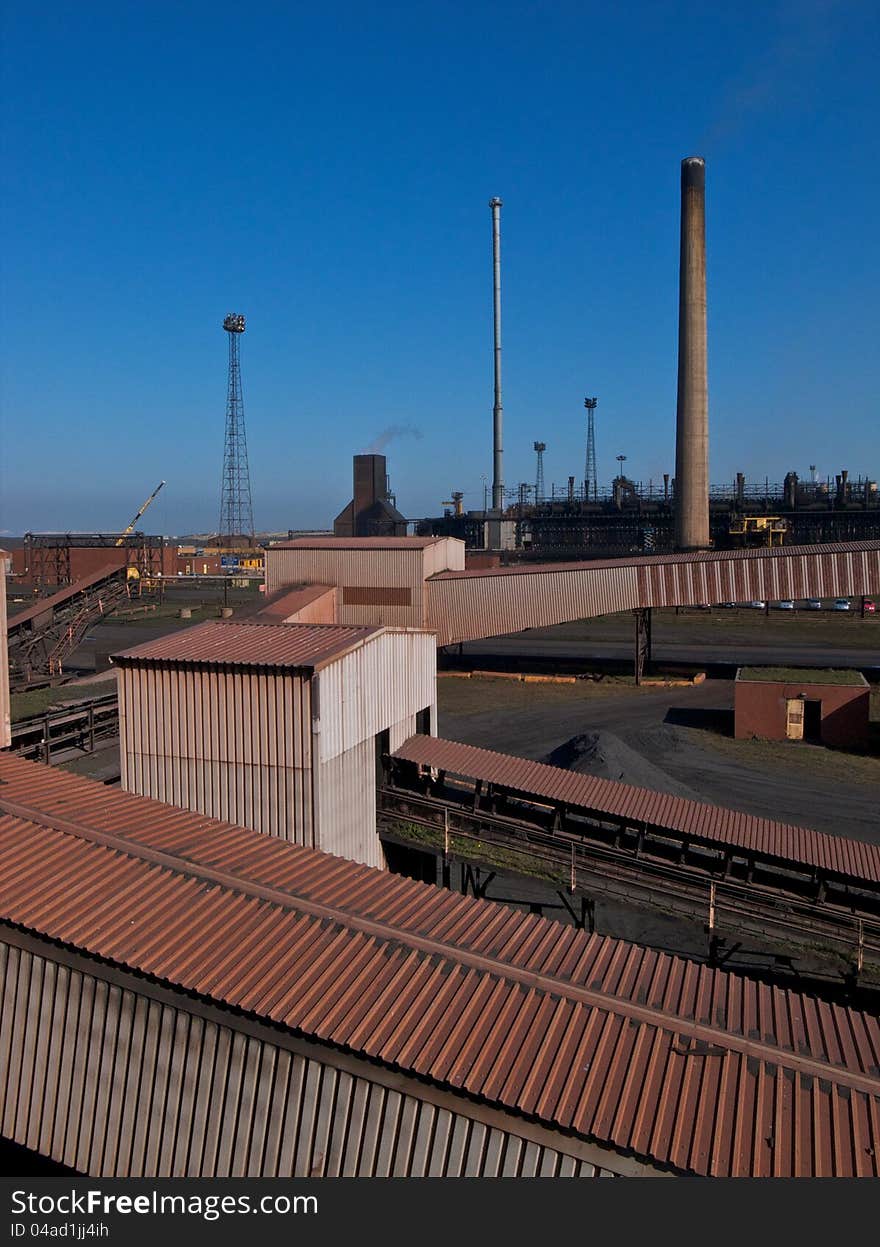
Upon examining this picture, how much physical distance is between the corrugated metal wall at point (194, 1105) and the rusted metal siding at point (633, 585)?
88.8 ft

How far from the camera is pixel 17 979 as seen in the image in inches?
327

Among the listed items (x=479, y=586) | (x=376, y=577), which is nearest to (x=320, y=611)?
(x=376, y=577)

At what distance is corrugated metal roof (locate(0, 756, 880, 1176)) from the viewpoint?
643 cm

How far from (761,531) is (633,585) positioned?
1663 inches

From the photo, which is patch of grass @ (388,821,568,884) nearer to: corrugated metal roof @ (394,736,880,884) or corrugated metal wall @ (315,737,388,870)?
corrugated metal wall @ (315,737,388,870)

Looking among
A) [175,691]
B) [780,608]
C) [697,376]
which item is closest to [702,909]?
[175,691]

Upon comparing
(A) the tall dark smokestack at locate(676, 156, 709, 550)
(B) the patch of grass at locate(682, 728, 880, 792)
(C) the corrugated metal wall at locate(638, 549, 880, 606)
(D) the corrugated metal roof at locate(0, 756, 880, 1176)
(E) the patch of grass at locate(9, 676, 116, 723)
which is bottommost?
(B) the patch of grass at locate(682, 728, 880, 792)

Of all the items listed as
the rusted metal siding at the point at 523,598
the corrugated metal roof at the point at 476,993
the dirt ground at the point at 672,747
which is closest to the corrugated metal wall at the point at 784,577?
the rusted metal siding at the point at 523,598

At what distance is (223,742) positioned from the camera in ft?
49.5

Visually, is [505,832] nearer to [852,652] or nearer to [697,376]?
[852,652]

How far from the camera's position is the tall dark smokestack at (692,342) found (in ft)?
190

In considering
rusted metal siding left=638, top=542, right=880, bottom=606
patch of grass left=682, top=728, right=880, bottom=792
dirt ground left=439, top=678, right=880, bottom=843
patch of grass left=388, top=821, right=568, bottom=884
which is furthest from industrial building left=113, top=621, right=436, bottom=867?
rusted metal siding left=638, top=542, right=880, bottom=606

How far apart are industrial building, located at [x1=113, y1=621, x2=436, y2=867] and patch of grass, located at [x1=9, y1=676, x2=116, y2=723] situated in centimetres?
1524
